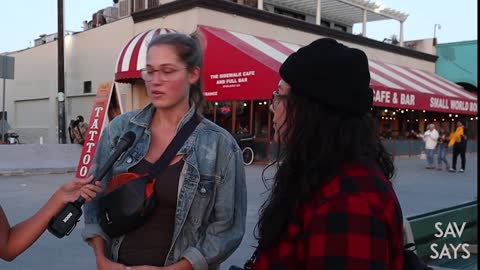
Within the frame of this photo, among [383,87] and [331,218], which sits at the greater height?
[383,87]

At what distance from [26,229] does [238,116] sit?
639 inches

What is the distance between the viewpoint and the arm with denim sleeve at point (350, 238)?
124 centimetres

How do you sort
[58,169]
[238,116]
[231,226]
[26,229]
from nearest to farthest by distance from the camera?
[26,229]
[231,226]
[58,169]
[238,116]

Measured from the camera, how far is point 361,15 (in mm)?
26031

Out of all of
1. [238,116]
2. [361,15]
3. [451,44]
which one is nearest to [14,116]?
[238,116]

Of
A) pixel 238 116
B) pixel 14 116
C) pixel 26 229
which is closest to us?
pixel 26 229

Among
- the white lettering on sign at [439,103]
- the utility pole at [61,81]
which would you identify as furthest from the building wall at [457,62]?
the utility pole at [61,81]

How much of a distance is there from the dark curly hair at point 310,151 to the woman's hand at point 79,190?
0.75 m

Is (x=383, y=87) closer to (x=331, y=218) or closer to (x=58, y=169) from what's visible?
(x=58, y=169)

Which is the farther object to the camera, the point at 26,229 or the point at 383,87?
the point at 383,87

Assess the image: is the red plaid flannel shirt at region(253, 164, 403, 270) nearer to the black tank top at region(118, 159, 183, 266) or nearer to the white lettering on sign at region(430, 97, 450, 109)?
the black tank top at region(118, 159, 183, 266)

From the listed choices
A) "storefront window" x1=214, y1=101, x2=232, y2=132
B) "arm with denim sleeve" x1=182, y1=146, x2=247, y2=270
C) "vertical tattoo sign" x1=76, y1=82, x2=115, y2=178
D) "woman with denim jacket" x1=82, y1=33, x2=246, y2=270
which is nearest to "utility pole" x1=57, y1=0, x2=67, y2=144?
"storefront window" x1=214, y1=101, x2=232, y2=132

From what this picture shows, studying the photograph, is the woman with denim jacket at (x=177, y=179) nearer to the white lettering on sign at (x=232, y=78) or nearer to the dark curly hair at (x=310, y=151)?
the dark curly hair at (x=310, y=151)

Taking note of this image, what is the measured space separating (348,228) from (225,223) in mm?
964
